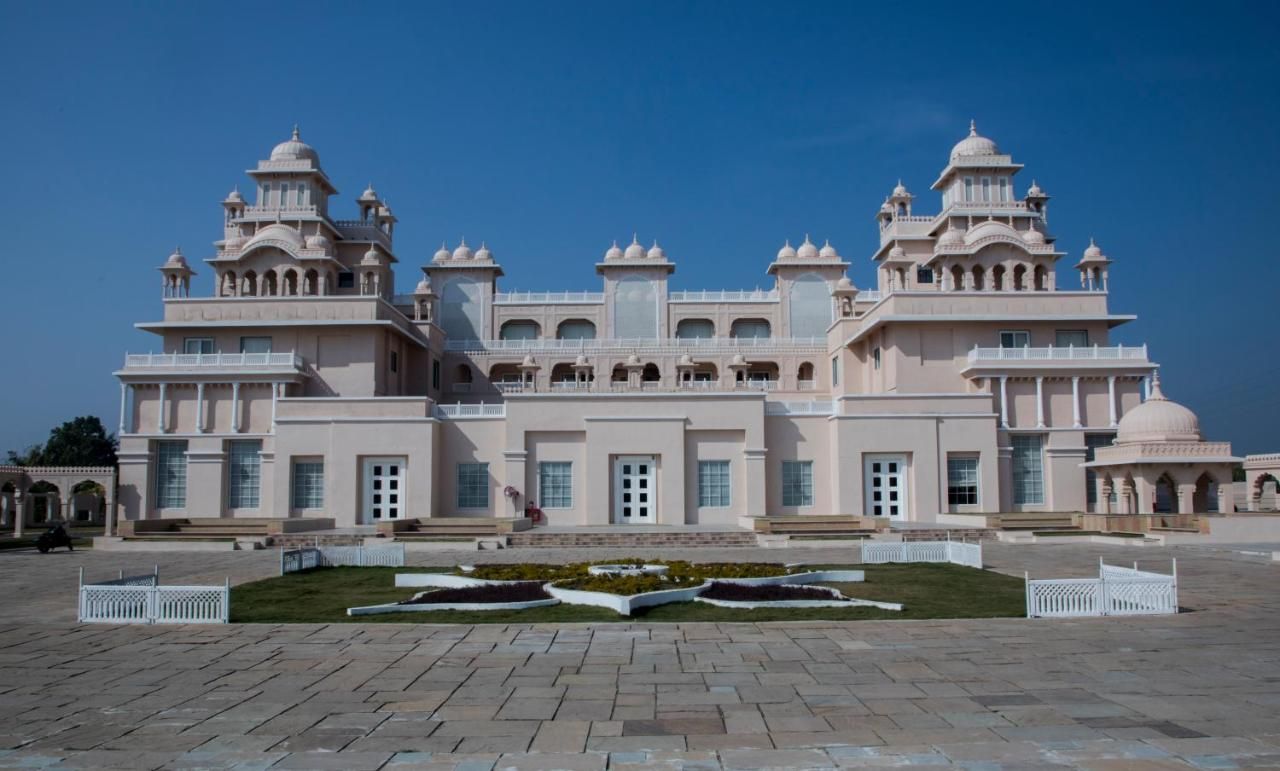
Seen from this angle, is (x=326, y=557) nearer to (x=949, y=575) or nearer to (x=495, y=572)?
(x=495, y=572)

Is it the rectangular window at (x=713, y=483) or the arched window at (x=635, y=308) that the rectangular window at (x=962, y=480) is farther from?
the arched window at (x=635, y=308)

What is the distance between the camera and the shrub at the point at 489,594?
13.6 metres

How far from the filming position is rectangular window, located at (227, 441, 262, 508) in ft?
109

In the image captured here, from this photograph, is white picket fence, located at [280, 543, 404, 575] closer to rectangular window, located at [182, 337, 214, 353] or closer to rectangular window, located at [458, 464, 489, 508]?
rectangular window, located at [458, 464, 489, 508]

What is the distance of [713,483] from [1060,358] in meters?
13.3

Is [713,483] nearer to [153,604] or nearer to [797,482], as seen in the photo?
[797,482]

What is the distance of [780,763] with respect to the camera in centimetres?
646

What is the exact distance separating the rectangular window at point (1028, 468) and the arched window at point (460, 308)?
24933 millimetres

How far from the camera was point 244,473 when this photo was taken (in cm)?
3350

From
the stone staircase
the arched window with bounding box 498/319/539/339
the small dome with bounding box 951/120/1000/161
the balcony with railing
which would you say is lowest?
the stone staircase

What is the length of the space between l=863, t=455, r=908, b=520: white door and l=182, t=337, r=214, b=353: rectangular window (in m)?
23.5

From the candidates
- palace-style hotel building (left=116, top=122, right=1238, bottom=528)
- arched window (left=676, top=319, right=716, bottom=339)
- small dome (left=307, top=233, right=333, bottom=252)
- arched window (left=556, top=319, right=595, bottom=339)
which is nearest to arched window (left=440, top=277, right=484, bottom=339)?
palace-style hotel building (left=116, top=122, right=1238, bottom=528)

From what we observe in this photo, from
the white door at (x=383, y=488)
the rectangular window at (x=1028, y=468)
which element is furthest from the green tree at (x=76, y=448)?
the rectangular window at (x=1028, y=468)

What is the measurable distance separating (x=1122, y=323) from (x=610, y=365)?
66.9 feet
